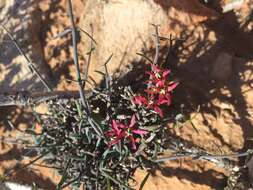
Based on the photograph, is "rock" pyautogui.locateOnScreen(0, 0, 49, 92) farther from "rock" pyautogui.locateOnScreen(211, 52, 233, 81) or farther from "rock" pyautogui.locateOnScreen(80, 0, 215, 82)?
"rock" pyautogui.locateOnScreen(211, 52, 233, 81)

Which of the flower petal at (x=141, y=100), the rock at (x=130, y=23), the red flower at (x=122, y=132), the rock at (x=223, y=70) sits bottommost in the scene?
the red flower at (x=122, y=132)

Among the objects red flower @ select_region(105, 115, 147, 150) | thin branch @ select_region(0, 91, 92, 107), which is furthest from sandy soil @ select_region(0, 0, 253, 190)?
red flower @ select_region(105, 115, 147, 150)

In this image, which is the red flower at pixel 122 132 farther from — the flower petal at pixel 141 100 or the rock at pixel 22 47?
the rock at pixel 22 47

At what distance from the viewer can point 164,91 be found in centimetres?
186

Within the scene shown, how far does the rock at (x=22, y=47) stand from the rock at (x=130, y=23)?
277 mm

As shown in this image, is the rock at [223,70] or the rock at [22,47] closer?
the rock at [223,70]

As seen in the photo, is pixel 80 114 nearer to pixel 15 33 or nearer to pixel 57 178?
pixel 57 178

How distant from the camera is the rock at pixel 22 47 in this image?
2268mm

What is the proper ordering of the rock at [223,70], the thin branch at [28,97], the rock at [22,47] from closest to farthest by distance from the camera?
the thin branch at [28,97] < the rock at [223,70] < the rock at [22,47]

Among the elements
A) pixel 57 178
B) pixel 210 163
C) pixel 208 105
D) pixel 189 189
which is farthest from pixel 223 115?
pixel 57 178

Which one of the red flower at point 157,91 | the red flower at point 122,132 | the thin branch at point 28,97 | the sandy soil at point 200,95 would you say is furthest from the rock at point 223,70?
the thin branch at point 28,97

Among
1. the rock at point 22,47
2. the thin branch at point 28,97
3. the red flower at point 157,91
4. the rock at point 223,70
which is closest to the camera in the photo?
the red flower at point 157,91

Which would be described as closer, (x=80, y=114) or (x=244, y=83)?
(x=80, y=114)

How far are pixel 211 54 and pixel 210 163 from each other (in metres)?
0.52
